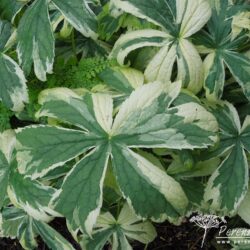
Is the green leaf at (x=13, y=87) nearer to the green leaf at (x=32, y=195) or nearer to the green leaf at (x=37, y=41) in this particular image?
the green leaf at (x=37, y=41)

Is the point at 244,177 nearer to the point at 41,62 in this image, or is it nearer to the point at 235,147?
the point at 235,147

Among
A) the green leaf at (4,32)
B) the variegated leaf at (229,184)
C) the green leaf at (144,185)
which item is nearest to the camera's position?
the green leaf at (144,185)

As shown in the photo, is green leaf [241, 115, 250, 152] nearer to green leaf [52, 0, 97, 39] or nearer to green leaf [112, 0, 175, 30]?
green leaf [112, 0, 175, 30]

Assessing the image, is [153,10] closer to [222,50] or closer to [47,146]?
[222,50]

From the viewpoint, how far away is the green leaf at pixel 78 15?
1166 millimetres

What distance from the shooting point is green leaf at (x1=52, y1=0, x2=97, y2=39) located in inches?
45.9

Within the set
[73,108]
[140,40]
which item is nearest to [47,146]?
[73,108]

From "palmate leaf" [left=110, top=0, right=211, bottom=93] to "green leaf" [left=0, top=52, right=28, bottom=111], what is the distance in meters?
0.27

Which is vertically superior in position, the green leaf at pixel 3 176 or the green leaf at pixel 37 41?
the green leaf at pixel 37 41

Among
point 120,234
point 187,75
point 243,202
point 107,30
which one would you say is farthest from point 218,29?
point 120,234

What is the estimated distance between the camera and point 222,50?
1.19 meters

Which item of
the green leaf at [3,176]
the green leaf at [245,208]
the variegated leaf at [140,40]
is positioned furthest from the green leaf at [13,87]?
the green leaf at [245,208]

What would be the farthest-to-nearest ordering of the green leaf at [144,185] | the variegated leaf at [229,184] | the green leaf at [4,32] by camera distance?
the green leaf at [4,32]
the variegated leaf at [229,184]
the green leaf at [144,185]

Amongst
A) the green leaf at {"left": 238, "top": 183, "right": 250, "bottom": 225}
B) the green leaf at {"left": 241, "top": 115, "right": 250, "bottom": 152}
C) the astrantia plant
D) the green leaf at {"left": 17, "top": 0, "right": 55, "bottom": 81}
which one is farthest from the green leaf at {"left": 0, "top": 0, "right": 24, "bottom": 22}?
the green leaf at {"left": 238, "top": 183, "right": 250, "bottom": 225}
